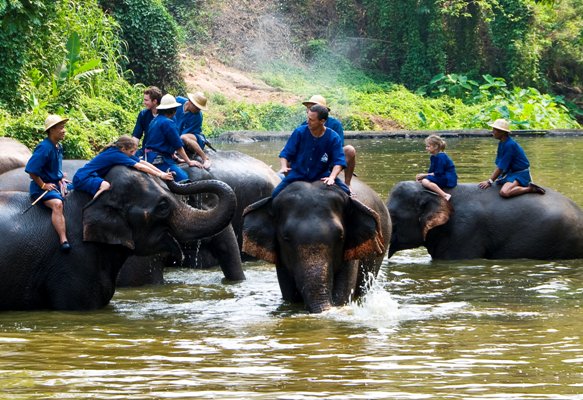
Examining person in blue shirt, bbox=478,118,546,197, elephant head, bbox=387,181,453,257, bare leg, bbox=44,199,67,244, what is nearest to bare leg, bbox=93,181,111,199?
bare leg, bbox=44,199,67,244

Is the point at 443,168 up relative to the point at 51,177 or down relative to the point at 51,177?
down

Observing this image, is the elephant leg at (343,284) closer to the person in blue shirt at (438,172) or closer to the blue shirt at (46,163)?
the blue shirt at (46,163)

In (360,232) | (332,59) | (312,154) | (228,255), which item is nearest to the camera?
(360,232)

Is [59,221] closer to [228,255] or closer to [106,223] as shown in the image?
[106,223]

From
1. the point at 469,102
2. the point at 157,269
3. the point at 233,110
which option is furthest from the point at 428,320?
the point at 469,102

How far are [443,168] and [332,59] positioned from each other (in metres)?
31.1

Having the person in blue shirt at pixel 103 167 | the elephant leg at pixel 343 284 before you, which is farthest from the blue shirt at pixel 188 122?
the elephant leg at pixel 343 284

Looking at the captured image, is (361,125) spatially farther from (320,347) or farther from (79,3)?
(320,347)

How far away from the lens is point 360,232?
8.58 meters

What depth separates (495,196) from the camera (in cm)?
1241

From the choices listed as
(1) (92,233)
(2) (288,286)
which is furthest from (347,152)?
(1) (92,233)

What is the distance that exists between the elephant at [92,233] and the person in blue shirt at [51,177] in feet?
0.32

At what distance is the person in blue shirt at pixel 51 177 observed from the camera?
8.77 meters

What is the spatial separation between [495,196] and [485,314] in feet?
12.6
